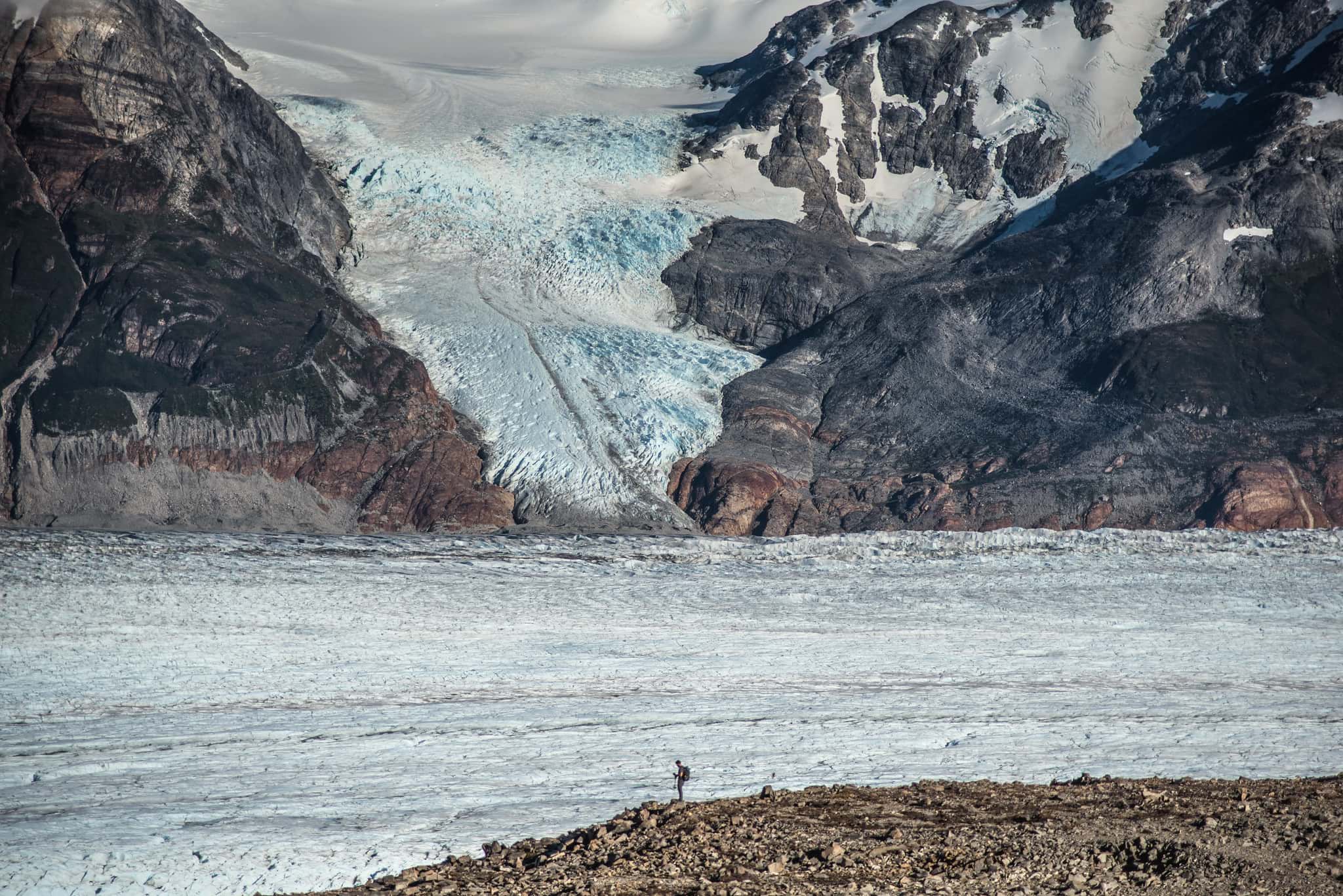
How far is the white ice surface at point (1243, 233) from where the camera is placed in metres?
46.2

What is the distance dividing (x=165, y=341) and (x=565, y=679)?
22.0 metres

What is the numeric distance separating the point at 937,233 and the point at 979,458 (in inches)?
829

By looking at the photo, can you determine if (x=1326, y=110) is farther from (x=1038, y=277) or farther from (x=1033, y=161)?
(x=1038, y=277)

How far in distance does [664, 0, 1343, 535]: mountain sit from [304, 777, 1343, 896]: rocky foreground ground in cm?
2369

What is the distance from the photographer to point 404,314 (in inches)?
1790

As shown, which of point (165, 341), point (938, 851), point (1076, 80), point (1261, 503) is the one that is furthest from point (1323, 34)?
point (938, 851)

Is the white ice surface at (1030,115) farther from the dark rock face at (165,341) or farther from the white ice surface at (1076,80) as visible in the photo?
the dark rock face at (165,341)

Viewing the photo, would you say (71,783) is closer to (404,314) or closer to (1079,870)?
(1079,870)

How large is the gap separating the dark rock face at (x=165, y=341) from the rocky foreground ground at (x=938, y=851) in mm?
24339

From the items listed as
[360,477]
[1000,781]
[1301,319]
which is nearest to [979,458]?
[1301,319]

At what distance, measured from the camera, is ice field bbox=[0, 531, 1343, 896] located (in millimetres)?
15828

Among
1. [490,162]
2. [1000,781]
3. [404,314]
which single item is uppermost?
[490,162]

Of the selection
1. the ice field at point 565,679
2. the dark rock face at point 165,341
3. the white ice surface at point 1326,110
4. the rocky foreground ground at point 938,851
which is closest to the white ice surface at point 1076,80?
the white ice surface at point 1326,110

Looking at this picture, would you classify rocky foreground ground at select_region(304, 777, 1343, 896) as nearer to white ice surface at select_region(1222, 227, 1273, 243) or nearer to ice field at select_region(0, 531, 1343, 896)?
ice field at select_region(0, 531, 1343, 896)
